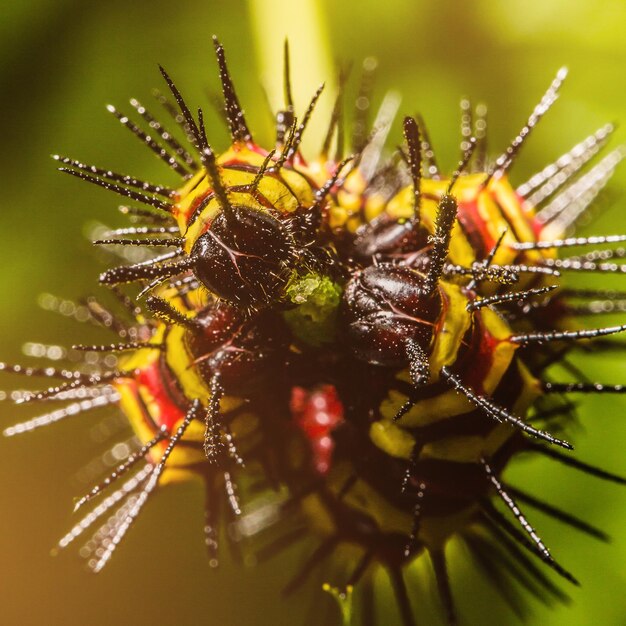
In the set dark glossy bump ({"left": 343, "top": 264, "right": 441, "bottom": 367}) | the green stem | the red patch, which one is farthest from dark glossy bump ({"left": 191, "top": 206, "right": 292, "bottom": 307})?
the green stem

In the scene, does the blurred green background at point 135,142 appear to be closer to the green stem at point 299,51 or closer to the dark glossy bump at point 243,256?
the green stem at point 299,51

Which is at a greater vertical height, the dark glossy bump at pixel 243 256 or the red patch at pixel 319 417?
the dark glossy bump at pixel 243 256

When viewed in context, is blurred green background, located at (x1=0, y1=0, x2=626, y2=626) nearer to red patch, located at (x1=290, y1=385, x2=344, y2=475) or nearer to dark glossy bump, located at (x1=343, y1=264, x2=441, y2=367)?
red patch, located at (x1=290, y1=385, x2=344, y2=475)

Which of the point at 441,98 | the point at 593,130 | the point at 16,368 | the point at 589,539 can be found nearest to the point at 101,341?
the point at 16,368

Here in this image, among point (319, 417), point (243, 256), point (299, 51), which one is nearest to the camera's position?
point (243, 256)

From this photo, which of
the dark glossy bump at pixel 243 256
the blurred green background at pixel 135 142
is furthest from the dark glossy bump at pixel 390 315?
the blurred green background at pixel 135 142

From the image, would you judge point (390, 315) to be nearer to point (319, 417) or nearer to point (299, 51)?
point (319, 417)

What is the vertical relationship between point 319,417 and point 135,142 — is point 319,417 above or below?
below

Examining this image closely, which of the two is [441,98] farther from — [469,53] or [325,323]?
[325,323]

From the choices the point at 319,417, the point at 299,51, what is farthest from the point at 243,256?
the point at 299,51
